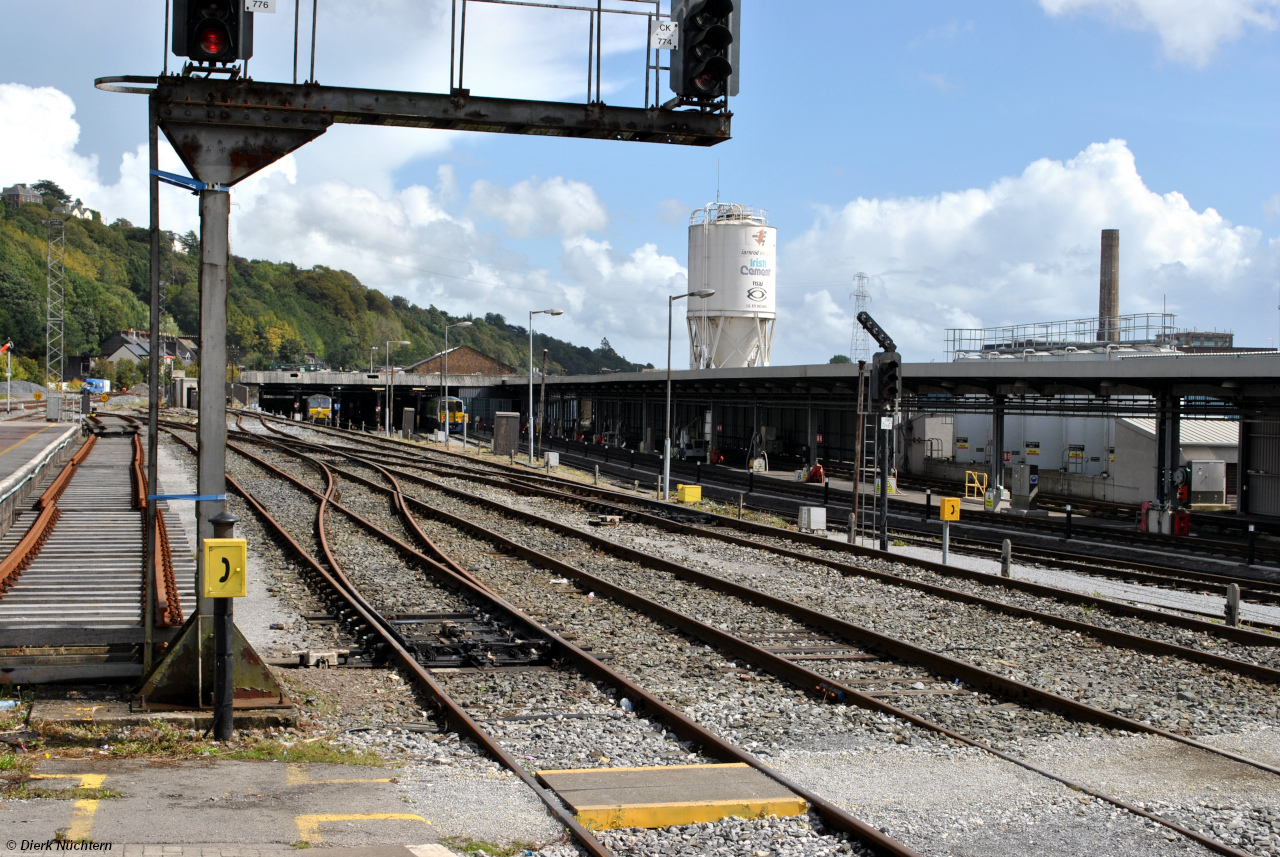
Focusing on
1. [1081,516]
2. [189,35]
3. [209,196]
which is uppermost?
[189,35]

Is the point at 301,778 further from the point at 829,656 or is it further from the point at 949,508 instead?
the point at 949,508

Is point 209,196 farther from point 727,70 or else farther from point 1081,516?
point 1081,516

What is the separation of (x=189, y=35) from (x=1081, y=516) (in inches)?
1325

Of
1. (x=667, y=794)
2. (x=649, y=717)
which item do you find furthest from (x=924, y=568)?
(x=667, y=794)

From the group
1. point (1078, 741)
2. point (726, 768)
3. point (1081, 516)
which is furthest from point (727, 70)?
point (1081, 516)

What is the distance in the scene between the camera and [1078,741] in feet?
28.5

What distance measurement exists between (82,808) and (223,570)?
1986 mm

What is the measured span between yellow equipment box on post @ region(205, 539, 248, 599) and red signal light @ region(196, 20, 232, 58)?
11.2ft

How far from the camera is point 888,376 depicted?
22203 millimetres

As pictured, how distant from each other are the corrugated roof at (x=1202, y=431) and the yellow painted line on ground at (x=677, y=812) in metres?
38.6

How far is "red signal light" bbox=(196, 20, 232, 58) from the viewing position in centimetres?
750

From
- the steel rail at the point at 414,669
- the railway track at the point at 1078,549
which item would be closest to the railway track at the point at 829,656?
the steel rail at the point at 414,669

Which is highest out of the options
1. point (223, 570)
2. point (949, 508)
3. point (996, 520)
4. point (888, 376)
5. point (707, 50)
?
point (707, 50)

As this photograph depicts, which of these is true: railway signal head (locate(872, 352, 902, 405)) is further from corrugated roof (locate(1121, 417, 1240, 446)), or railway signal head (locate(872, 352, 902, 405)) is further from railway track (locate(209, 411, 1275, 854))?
corrugated roof (locate(1121, 417, 1240, 446))
